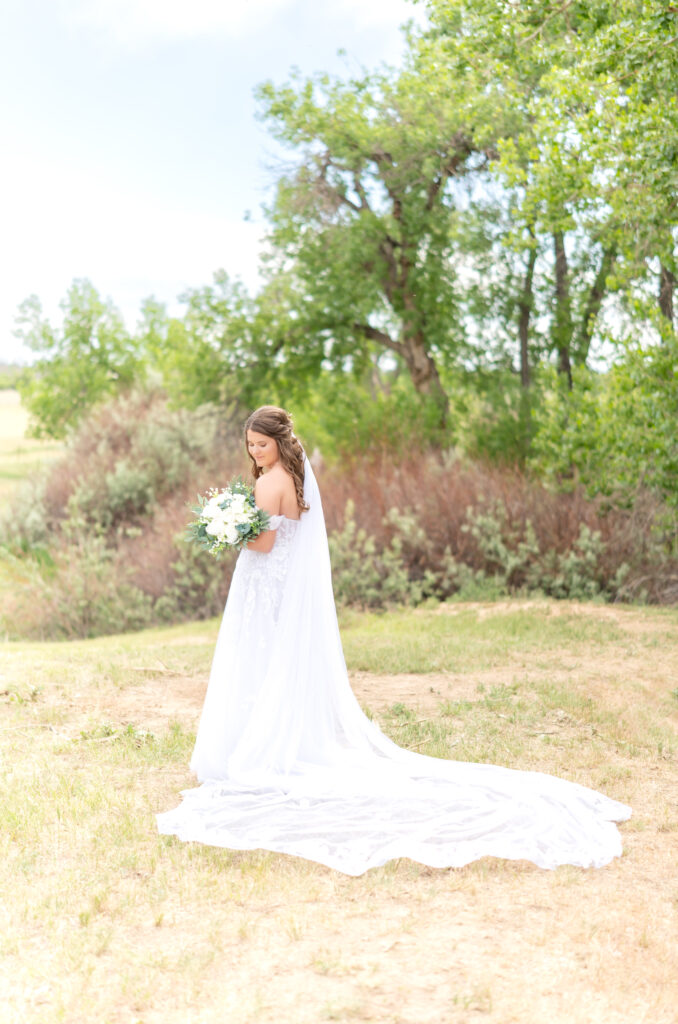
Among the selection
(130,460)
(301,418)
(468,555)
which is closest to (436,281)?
(301,418)

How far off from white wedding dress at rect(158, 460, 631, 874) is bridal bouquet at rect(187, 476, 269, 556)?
7.5 inches

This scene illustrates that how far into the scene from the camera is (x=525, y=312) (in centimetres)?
2295

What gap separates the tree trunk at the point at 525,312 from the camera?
2256 cm

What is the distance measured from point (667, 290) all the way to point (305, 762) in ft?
36.9

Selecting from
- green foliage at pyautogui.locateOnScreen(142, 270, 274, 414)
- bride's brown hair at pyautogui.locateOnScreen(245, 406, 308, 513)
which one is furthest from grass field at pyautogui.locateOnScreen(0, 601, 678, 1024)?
green foliage at pyautogui.locateOnScreen(142, 270, 274, 414)

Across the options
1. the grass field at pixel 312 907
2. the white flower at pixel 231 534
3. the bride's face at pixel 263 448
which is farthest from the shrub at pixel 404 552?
the white flower at pixel 231 534

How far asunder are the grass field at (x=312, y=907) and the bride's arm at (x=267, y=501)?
1.62 m

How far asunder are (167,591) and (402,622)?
5.30 meters

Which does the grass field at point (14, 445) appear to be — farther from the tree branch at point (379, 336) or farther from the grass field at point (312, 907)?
the grass field at point (312, 907)

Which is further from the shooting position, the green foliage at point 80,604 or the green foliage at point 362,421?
the green foliage at point 362,421

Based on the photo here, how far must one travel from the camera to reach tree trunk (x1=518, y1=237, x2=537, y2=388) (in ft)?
74.0

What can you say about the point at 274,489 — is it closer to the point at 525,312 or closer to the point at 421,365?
the point at 525,312

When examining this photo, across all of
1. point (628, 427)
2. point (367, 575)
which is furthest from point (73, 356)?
point (628, 427)

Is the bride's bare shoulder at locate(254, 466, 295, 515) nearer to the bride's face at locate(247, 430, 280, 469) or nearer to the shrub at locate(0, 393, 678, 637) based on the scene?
the bride's face at locate(247, 430, 280, 469)
